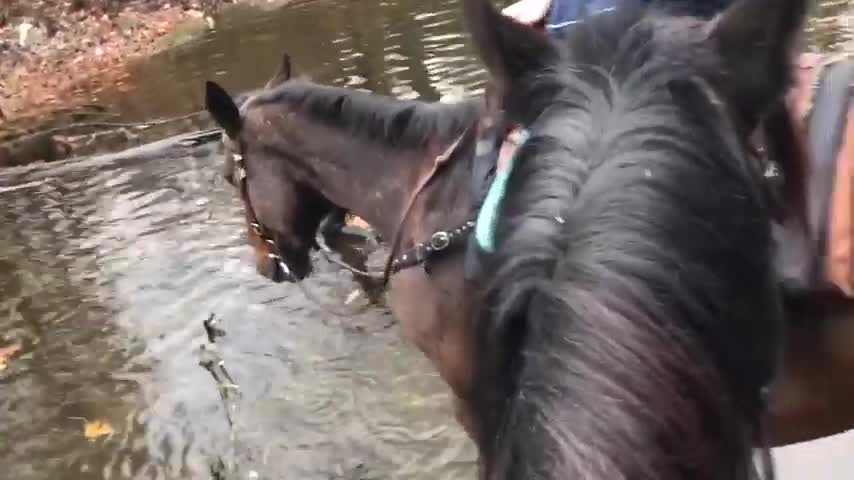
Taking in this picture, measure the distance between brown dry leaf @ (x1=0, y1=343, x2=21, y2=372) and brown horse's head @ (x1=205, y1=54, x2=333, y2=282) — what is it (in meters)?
2.56

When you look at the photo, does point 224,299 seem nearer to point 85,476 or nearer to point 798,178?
point 85,476

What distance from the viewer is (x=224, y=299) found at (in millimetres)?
5781

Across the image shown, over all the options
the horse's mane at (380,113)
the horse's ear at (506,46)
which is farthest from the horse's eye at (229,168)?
the horse's ear at (506,46)

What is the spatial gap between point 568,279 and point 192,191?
21.6 feet

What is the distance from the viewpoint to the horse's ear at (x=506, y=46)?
1.61m

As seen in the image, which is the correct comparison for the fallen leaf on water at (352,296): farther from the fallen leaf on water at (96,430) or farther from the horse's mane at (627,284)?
the horse's mane at (627,284)

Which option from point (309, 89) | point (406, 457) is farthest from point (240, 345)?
point (309, 89)

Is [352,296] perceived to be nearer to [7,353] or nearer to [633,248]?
[7,353]

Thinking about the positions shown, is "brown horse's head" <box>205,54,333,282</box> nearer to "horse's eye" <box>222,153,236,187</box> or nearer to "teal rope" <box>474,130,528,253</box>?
"horse's eye" <box>222,153,236,187</box>

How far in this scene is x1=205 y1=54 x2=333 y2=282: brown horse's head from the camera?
11.3 feet

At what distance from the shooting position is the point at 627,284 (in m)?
1.33

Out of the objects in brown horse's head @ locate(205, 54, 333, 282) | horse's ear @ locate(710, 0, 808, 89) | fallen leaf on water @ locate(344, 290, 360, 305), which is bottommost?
fallen leaf on water @ locate(344, 290, 360, 305)

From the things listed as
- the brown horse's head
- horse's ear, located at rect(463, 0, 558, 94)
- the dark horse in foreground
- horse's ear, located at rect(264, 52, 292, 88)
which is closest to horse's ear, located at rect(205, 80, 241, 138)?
the brown horse's head

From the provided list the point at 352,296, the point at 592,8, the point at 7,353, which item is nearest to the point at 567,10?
the point at 592,8
